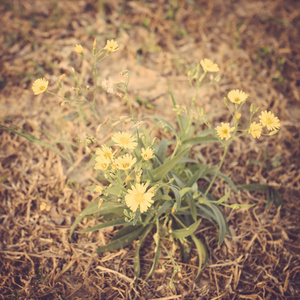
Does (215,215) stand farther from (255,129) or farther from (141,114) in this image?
(141,114)

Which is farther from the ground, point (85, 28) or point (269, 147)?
point (85, 28)

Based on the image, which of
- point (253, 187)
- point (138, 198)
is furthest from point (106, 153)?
point (253, 187)

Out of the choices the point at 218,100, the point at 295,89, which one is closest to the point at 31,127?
the point at 218,100

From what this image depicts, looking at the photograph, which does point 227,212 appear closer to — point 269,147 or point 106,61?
point 269,147

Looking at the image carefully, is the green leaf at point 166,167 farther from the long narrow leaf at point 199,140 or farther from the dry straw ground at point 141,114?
the dry straw ground at point 141,114

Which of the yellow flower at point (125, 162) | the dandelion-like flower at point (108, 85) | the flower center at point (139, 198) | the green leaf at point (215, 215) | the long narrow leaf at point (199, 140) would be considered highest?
the dandelion-like flower at point (108, 85)

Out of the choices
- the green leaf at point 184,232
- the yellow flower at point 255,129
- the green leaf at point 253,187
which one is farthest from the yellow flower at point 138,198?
the green leaf at point 253,187
